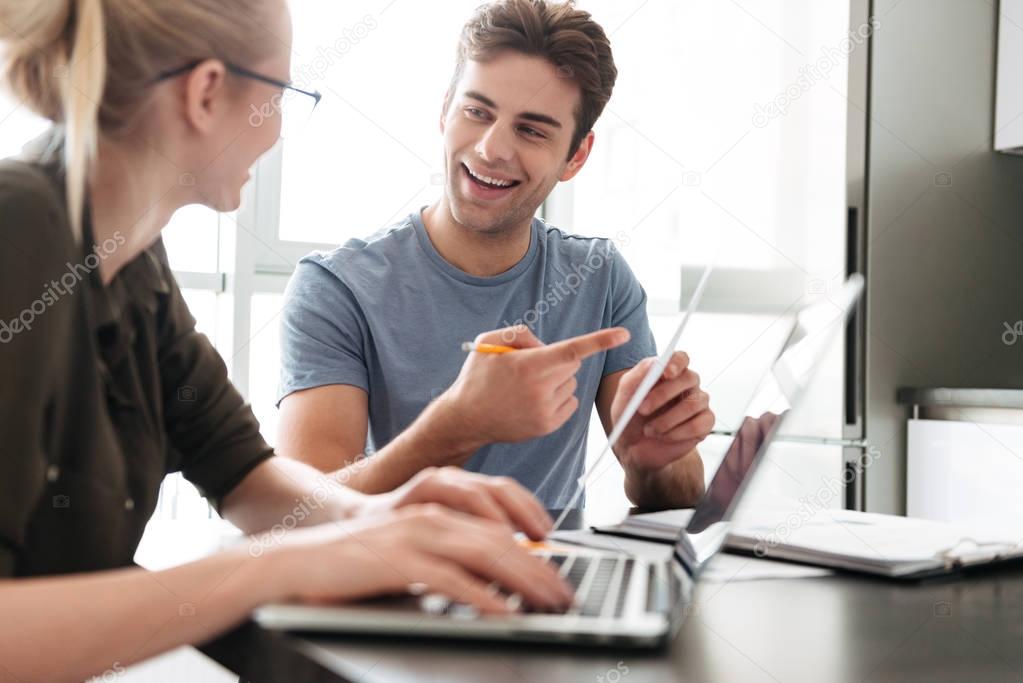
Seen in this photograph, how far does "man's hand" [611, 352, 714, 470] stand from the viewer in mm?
1186

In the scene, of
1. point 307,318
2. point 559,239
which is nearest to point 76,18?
point 307,318

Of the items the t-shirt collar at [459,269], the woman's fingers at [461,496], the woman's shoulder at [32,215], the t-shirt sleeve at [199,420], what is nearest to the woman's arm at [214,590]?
the woman's fingers at [461,496]

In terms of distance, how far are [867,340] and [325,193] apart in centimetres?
152

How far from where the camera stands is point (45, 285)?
0.73 m

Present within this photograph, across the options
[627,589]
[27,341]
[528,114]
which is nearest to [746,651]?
[627,589]

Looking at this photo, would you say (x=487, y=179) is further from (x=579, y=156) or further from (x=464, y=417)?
(x=464, y=417)


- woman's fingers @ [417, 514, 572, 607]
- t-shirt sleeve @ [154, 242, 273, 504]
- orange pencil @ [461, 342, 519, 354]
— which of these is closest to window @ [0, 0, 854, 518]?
orange pencil @ [461, 342, 519, 354]

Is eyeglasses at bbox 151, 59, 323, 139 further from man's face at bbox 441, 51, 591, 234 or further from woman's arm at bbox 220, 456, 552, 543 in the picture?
man's face at bbox 441, 51, 591, 234

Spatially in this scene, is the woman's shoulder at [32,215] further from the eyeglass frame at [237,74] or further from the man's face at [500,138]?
the man's face at [500,138]

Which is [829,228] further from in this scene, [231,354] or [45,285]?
[45,285]

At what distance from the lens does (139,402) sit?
3.11ft

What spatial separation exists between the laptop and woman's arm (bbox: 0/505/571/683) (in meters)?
0.01

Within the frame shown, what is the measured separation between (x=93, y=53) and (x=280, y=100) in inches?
8.7

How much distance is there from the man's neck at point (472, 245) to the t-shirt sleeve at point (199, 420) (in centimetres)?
65
